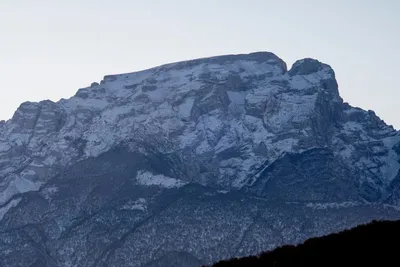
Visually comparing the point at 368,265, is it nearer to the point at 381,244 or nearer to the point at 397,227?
the point at 381,244

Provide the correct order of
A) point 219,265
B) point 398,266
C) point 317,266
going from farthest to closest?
1. point 219,265
2. point 317,266
3. point 398,266

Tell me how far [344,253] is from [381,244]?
3944mm

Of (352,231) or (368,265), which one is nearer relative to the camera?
(368,265)

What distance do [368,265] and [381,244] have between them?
7510mm

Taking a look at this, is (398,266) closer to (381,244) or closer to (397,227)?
(381,244)

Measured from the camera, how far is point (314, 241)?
104875 mm

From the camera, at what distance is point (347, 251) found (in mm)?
95375

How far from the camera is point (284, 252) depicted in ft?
329

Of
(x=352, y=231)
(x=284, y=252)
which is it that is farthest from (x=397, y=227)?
(x=284, y=252)

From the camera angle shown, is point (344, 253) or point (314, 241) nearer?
point (344, 253)

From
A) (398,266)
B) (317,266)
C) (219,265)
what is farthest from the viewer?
(219,265)

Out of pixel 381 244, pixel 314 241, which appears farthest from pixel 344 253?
pixel 314 241

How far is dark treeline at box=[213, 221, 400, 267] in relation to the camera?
90500mm

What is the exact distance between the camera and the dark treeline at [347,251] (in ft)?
297
